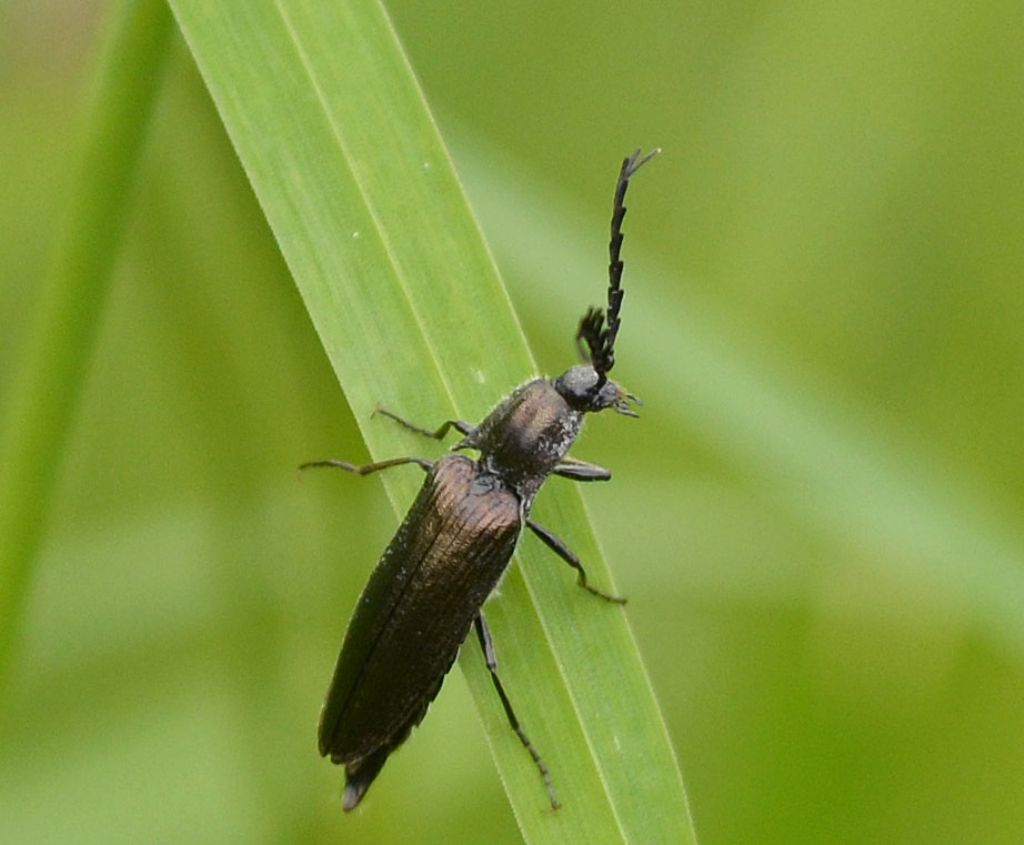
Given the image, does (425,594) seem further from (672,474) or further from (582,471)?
(672,474)

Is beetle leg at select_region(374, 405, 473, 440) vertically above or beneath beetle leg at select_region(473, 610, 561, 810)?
above

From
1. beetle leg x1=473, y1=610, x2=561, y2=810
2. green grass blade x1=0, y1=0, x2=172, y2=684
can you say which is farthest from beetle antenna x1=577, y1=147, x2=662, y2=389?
green grass blade x1=0, y1=0, x2=172, y2=684

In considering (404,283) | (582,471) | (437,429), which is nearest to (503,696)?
(437,429)

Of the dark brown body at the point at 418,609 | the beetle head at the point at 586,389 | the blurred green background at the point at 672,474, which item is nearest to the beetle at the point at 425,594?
the dark brown body at the point at 418,609

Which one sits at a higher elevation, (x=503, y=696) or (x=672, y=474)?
(x=503, y=696)

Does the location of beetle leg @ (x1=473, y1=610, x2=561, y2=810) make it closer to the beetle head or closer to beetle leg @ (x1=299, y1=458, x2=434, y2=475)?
beetle leg @ (x1=299, y1=458, x2=434, y2=475)
